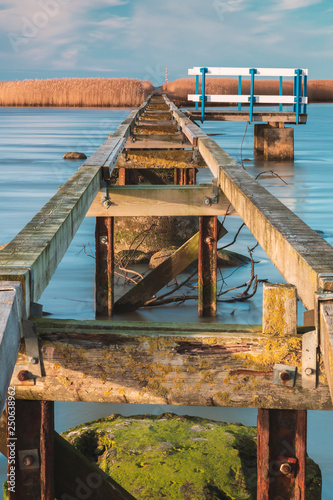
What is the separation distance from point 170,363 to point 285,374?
310 mm

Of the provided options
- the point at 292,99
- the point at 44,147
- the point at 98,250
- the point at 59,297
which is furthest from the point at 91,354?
the point at 44,147

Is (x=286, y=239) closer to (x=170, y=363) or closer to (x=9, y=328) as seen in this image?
(x=170, y=363)

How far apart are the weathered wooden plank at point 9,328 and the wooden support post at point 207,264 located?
403 cm

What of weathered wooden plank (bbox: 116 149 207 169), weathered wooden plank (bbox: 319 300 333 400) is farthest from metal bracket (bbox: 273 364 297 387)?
weathered wooden plank (bbox: 116 149 207 169)

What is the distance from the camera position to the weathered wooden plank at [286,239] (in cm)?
191

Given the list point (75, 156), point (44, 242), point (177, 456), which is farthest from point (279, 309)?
point (75, 156)

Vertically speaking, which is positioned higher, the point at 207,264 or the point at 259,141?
the point at 259,141

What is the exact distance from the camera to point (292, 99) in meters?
17.2

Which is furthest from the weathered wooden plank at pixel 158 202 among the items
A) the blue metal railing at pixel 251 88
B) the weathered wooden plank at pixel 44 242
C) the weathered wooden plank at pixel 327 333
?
the blue metal railing at pixel 251 88

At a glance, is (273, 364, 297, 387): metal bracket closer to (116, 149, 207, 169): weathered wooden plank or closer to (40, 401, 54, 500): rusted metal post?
(40, 401, 54, 500): rusted metal post

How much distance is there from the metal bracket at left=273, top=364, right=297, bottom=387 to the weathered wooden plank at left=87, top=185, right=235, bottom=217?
3.31m

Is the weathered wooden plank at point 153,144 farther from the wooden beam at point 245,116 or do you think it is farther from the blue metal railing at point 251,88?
the wooden beam at point 245,116

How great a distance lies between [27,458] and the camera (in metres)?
2.01

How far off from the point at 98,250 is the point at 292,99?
41.7 feet
